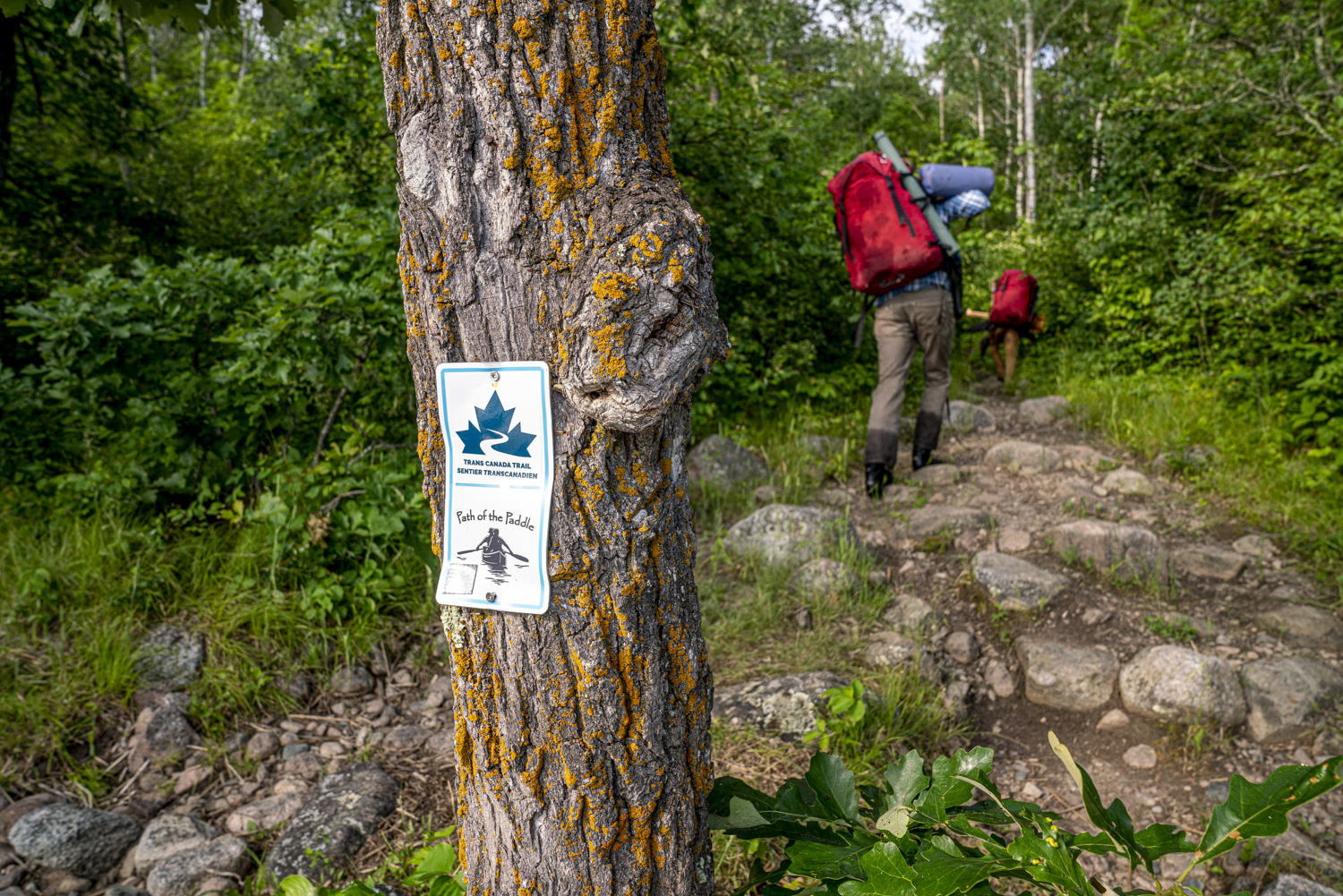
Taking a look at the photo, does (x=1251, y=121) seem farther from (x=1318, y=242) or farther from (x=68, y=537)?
(x=68, y=537)

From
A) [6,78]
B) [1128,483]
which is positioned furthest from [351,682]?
[1128,483]

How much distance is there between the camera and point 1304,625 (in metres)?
2.97

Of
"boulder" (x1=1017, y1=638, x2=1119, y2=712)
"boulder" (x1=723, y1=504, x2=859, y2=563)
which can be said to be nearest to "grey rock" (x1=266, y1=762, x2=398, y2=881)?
"boulder" (x1=723, y1=504, x2=859, y2=563)

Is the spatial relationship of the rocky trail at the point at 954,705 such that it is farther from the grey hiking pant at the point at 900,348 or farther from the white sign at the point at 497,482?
the white sign at the point at 497,482

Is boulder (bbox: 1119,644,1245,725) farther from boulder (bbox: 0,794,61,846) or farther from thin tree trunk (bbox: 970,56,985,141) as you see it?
thin tree trunk (bbox: 970,56,985,141)

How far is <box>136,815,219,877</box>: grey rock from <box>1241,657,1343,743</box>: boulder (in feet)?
11.2

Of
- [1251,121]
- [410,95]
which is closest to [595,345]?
[410,95]

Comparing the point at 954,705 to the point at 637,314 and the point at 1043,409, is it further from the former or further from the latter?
the point at 1043,409

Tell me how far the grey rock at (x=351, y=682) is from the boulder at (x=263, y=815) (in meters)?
0.49

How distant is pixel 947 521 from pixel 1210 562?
3.81ft

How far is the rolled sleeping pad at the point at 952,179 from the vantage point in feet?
13.7

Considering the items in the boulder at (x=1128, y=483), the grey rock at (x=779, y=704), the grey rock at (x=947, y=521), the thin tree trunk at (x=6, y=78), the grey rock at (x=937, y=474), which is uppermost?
the thin tree trunk at (x=6, y=78)

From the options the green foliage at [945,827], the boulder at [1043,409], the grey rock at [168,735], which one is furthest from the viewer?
the boulder at [1043,409]

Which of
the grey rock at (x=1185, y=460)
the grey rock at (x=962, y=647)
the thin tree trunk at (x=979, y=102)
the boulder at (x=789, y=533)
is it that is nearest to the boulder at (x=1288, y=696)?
the grey rock at (x=962, y=647)
